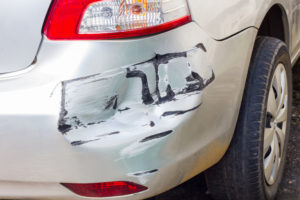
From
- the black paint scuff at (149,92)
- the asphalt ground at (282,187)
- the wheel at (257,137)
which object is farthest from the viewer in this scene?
the asphalt ground at (282,187)

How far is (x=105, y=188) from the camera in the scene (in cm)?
155

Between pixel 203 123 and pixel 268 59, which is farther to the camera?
pixel 268 59

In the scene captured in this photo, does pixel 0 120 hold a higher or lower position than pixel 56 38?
lower

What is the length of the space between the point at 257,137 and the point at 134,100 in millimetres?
588

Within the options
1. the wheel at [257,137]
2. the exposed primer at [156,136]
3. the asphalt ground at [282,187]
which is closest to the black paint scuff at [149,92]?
the exposed primer at [156,136]

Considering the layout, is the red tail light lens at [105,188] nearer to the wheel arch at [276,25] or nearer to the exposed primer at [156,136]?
the exposed primer at [156,136]

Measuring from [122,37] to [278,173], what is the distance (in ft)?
3.70

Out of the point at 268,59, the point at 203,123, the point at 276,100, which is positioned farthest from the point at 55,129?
the point at 276,100

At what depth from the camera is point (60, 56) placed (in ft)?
4.76

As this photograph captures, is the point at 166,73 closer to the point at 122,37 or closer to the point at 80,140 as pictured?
the point at 122,37

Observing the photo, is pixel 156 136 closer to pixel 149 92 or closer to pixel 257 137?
pixel 149 92

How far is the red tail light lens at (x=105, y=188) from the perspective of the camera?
1.54m

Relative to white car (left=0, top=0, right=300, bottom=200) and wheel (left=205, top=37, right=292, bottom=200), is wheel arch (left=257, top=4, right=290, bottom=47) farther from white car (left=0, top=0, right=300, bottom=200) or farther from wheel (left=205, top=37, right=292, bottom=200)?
white car (left=0, top=0, right=300, bottom=200)

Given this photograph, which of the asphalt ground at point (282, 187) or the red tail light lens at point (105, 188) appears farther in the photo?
the asphalt ground at point (282, 187)
